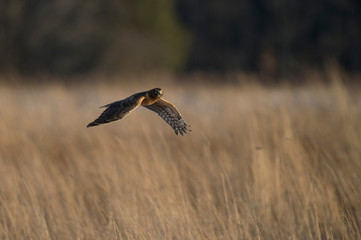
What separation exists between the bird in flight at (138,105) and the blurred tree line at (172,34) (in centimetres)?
1320

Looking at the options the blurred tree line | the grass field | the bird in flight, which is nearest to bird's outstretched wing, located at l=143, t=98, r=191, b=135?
the bird in flight

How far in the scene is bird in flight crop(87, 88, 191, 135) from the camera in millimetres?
1930

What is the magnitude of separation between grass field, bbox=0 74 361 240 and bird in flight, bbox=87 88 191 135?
1.24 feet

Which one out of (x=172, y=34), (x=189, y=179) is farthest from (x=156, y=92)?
(x=172, y=34)

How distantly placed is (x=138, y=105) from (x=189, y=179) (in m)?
1.86

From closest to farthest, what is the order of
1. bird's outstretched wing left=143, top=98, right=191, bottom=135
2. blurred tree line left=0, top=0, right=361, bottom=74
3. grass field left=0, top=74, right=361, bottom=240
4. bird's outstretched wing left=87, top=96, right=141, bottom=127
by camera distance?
bird's outstretched wing left=87, top=96, right=141, bottom=127 < bird's outstretched wing left=143, top=98, right=191, bottom=135 < grass field left=0, top=74, right=361, bottom=240 < blurred tree line left=0, top=0, right=361, bottom=74

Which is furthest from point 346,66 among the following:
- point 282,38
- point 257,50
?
point 257,50

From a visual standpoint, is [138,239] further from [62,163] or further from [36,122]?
[36,122]

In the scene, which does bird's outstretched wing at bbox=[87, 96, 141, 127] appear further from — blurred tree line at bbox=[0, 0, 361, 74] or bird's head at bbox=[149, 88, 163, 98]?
blurred tree line at bbox=[0, 0, 361, 74]

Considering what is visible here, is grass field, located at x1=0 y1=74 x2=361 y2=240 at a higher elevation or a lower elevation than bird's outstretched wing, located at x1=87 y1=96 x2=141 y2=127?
lower

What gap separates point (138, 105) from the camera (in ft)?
6.68

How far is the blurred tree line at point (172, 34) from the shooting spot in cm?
1608

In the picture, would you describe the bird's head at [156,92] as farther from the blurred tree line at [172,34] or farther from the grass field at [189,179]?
the blurred tree line at [172,34]

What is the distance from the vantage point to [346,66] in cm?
2027
